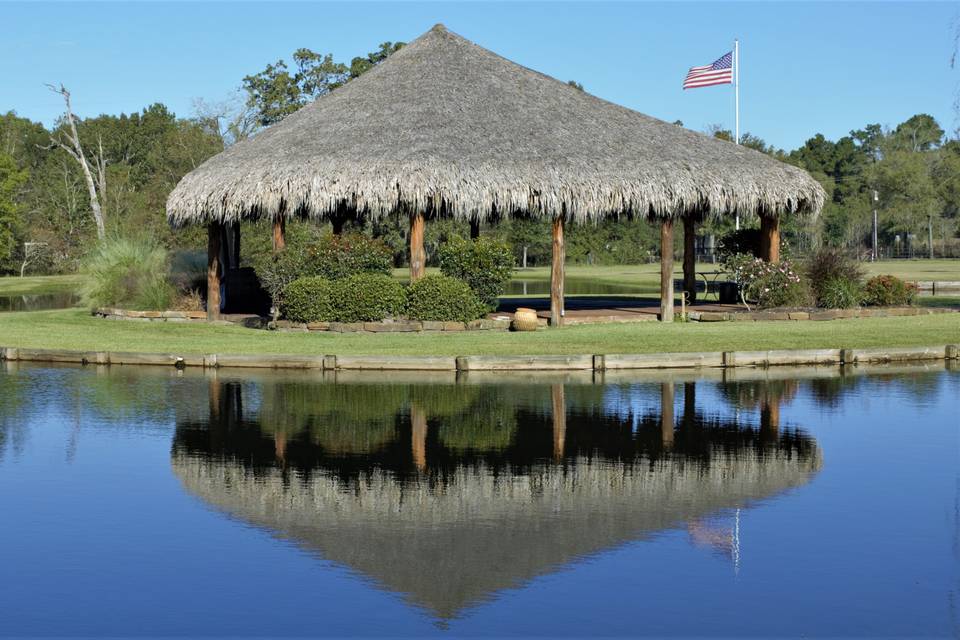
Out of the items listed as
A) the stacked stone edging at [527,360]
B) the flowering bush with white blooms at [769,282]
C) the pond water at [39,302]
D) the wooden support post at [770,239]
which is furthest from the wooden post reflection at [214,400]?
the pond water at [39,302]

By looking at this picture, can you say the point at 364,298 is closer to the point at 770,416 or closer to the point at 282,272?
the point at 282,272

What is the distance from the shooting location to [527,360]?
66.2 ft

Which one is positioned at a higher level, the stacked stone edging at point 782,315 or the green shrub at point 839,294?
the green shrub at point 839,294

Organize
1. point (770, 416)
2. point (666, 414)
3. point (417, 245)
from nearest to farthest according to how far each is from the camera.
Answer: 1. point (770, 416)
2. point (666, 414)
3. point (417, 245)

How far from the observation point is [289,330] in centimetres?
2775

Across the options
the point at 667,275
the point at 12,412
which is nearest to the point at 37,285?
the point at 667,275

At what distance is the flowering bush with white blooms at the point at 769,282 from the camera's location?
3133cm

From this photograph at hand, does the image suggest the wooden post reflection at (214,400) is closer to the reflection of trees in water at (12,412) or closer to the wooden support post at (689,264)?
the reflection of trees in water at (12,412)

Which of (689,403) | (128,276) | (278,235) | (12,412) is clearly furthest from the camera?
(128,276)

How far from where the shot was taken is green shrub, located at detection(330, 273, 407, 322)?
89.7ft

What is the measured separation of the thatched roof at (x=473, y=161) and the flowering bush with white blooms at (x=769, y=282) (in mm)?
1355

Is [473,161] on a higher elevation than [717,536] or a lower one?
higher

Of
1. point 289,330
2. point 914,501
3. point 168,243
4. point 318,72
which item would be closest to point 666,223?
point 289,330

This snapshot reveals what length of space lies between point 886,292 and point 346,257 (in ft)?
44.7
